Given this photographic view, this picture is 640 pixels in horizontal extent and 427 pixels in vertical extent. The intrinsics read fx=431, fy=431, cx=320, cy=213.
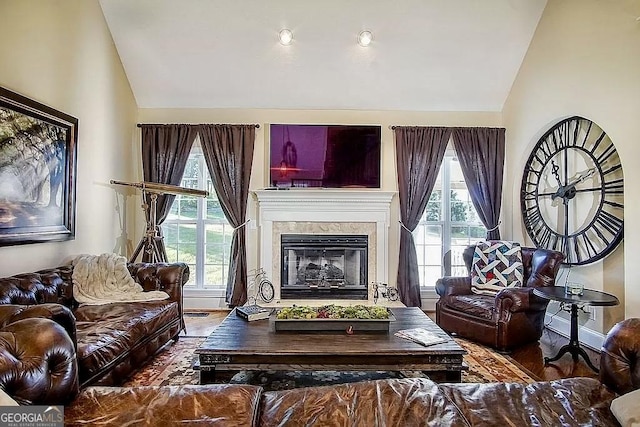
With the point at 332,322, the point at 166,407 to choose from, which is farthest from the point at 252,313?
the point at 166,407

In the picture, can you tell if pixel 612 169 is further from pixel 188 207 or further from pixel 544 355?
pixel 188 207

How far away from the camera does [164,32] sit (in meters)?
4.84

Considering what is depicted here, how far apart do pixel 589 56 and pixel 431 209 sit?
251 centimetres

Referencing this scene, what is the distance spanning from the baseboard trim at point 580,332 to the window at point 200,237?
13.1 ft

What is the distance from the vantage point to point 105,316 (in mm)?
3305

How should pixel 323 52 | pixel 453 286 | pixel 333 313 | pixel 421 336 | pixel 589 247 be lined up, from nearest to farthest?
pixel 421 336 → pixel 333 313 → pixel 589 247 → pixel 453 286 → pixel 323 52

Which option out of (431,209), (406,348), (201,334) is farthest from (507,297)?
(201,334)

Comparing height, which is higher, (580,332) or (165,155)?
(165,155)

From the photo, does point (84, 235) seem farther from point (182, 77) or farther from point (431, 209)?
point (431, 209)

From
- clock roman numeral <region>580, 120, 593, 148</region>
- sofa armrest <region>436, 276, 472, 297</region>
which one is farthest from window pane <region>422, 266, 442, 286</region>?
clock roman numeral <region>580, 120, 593, 148</region>

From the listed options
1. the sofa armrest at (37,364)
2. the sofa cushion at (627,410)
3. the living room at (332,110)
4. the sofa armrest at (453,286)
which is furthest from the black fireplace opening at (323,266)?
the sofa cushion at (627,410)

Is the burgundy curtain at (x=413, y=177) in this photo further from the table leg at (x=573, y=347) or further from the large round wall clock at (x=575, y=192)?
the table leg at (x=573, y=347)

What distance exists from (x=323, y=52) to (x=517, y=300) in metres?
3.42

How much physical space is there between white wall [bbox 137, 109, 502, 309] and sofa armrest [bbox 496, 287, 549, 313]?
5.96 feet
